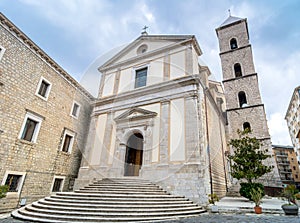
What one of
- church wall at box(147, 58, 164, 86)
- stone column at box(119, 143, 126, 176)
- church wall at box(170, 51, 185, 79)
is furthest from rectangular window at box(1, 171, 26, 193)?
church wall at box(170, 51, 185, 79)

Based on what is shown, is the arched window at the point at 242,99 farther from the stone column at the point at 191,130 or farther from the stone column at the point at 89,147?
the stone column at the point at 89,147

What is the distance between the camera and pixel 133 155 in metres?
11.3

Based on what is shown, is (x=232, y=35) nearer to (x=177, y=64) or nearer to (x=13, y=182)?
(x=177, y=64)

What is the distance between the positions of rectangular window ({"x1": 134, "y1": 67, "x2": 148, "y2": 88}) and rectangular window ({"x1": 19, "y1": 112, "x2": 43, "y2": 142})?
6.46 meters

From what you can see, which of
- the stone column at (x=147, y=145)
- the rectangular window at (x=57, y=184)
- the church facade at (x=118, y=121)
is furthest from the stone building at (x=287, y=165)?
the rectangular window at (x=57, y=184)

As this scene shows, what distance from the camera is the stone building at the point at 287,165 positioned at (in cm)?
4119

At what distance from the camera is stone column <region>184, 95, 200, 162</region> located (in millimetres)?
8391

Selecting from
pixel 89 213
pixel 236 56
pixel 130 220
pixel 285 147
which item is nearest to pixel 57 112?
pixel 89 213

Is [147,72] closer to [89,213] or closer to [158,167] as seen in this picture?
[158,167]

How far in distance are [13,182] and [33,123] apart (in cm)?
298

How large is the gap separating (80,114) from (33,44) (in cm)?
545

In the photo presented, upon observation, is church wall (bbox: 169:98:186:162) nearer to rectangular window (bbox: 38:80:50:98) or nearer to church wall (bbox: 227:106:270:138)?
church wall (bbox: 227:106:270:138)

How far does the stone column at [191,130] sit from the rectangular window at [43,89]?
325 inches

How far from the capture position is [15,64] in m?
8.82
